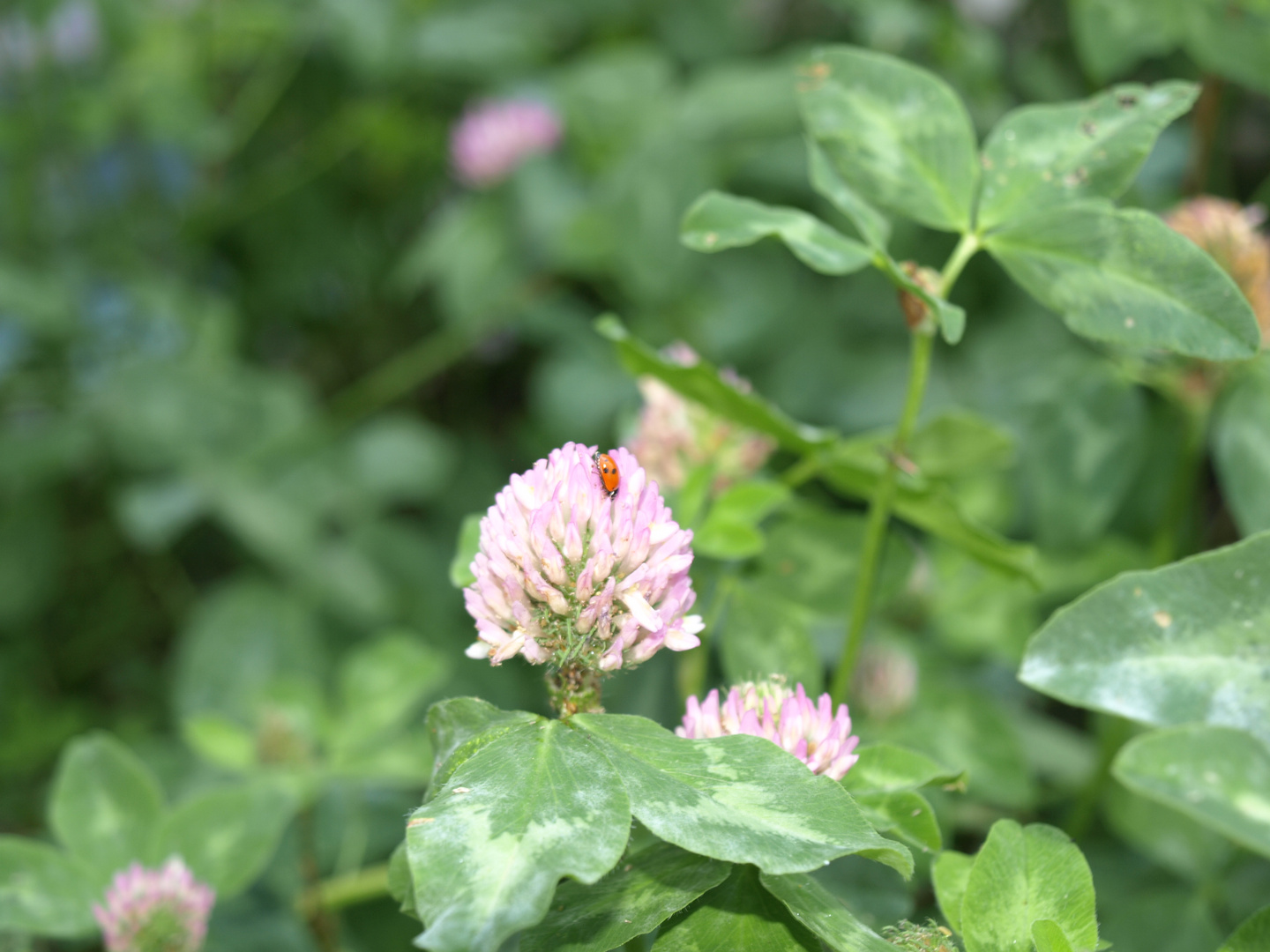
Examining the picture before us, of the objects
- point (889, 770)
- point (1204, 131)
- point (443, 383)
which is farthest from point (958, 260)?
point (443, 383)

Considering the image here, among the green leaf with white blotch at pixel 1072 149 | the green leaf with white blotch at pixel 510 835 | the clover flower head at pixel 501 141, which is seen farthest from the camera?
the clover flower head at pixel 501 141

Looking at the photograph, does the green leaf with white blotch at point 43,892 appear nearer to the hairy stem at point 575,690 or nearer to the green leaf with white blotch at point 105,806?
the green leaf with white blotch at point 105,806

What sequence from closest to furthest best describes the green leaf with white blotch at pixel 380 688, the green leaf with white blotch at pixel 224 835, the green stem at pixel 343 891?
the green leaf with white blotch at pixel 224 835
the green stem at pixel 343 891
the green leaf with white blotch at pixel 380 688

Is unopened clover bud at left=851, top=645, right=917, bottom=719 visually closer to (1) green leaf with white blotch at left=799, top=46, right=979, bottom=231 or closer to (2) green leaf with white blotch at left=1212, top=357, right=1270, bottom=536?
(2) green leaf with white blotch at left=1212, top=357, right=1270, bottom=536

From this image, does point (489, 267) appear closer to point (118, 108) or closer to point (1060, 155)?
point (118, 108)

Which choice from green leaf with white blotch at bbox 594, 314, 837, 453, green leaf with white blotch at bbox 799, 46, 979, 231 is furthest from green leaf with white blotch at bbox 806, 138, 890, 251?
green leaf with white blotch at bbox 594, 314, 837, 453

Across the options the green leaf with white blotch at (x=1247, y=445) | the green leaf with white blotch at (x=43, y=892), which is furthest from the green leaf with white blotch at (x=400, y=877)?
the green leaf with white blotch at (x=1247, y=445)
